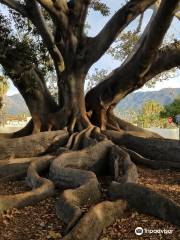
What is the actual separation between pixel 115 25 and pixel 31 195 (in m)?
5.75

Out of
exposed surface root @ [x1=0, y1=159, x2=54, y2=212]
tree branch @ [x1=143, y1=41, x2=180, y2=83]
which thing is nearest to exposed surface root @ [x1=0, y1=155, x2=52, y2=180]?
exposed surface root @ [x1=0, y1=159, x2=54, y2=212]

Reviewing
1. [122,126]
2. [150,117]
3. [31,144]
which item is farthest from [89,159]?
[150,117]

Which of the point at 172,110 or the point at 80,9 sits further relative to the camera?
the point at 172,110

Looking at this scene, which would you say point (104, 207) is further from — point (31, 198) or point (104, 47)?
point (104, 47)

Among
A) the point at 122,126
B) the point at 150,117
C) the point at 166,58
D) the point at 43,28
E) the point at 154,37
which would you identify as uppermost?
the point at 43,28

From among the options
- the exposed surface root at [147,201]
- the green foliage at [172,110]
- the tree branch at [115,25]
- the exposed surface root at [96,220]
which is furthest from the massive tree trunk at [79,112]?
the green foliage at [172,110]

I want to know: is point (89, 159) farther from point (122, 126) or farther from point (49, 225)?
point (122, 126)

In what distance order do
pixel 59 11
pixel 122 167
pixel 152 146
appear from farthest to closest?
pixel 59 11 < pixel 152 146 < pixel 122 167

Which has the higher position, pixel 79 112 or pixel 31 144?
pixel 79 112

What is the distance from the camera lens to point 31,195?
237 inches

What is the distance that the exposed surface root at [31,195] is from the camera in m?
5.65

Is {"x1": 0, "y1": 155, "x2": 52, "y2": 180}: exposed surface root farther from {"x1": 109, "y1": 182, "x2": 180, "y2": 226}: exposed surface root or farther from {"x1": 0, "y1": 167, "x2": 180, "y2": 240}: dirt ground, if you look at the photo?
{"x1": 109, "y1": 182, "x2": 180, "y2": 226}: exposed surface root

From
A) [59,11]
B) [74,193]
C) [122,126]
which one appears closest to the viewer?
[74,193]

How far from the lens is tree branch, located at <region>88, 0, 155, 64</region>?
1027cm
